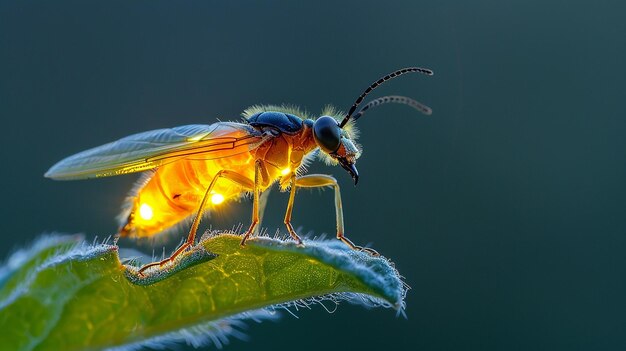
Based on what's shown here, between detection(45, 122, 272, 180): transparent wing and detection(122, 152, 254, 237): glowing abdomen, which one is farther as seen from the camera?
detection(122, 152, 254, 237): glowing abdomen

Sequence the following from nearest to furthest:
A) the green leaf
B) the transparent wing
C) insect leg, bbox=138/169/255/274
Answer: the green leaf → insect leg, bbox=138/169/255/274 → the transparent wing

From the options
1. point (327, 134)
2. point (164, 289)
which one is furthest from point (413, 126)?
point (164, 289)

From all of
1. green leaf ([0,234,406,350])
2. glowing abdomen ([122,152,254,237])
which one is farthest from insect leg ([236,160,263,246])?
green leaf ([0,234,406,350])

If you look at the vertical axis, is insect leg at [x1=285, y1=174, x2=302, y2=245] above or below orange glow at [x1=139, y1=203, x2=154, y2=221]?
above

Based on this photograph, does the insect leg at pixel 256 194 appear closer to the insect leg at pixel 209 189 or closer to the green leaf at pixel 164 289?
the insect leg at pixel 209 189

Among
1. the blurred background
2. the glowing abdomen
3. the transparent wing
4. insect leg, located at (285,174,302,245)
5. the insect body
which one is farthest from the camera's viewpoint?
the blurred background

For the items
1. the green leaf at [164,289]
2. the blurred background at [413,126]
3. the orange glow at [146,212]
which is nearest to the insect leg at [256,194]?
the orange glow at [146,212]

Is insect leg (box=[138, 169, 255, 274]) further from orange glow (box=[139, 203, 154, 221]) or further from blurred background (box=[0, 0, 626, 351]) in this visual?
blurred background (box=[0, 0, 626, 351])

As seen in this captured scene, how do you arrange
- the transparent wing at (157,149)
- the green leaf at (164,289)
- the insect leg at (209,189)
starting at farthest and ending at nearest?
the transparent wing at (157,149) < the insect leg at (209,189) < the green leaf at (164,289)

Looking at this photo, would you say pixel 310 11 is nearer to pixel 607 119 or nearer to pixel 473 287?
pixel 607 119
